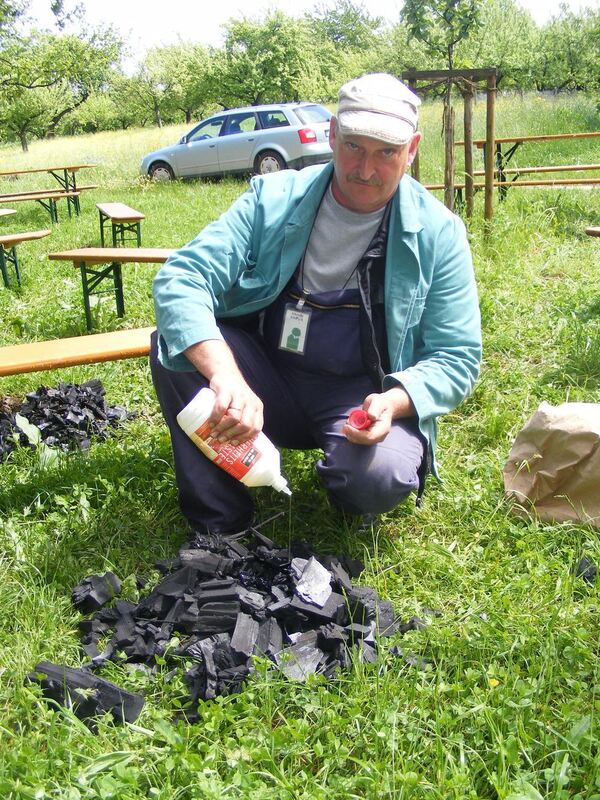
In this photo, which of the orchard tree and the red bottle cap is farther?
the orchard tree

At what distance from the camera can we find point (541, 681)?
197cm

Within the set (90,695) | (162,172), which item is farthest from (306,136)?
(90,695)

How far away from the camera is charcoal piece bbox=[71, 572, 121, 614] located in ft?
8.11

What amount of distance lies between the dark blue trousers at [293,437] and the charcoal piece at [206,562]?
23 centimetres

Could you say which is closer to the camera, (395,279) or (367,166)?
(367,166)

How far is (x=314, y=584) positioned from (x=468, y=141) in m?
5.67

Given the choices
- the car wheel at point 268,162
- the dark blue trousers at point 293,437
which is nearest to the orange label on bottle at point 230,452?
the dark blue trousers at point 293,437

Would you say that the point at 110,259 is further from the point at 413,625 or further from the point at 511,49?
the point at 511,49

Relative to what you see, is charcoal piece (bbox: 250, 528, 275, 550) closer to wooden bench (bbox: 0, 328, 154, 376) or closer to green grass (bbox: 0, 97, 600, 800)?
green grass (bbox: 0, 97, 600, 800)

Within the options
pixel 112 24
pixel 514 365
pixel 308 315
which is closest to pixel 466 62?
pixel 514 365

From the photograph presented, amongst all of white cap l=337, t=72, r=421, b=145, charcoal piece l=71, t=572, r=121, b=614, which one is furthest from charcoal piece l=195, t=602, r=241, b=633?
white cap l=337, t=72, r=421, b=145

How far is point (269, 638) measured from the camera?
2232 millimetres

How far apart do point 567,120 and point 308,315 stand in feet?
62.5

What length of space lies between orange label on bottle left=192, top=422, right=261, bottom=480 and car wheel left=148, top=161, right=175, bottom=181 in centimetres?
1650
